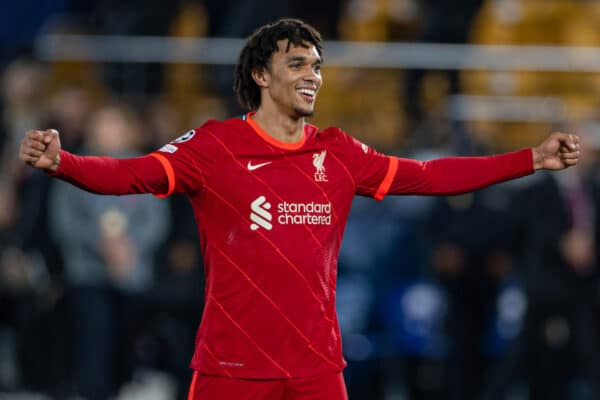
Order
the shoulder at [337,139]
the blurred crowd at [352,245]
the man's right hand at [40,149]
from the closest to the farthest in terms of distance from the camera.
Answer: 1. the man's right hand at [40,149]
2. the shoulder at [337,139]
3. the blurred crowd at [352,245]

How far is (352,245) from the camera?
11602 mm

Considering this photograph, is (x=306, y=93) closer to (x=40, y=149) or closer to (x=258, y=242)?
(x=258, y=242)

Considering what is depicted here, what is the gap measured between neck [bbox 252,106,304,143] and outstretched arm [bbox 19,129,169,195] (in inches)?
19.9

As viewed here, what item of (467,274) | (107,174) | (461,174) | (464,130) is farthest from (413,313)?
(107,174)

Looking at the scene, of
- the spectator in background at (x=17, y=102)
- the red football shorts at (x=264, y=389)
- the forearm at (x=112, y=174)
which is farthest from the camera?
the spectator in background at (x=17, y=102)

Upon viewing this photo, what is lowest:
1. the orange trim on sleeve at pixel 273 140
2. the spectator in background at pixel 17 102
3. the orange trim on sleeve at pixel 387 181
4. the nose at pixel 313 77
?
the orange trim on sleeve at pixel 387 181

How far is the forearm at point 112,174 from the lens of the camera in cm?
576

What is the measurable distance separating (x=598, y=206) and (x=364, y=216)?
1876mm

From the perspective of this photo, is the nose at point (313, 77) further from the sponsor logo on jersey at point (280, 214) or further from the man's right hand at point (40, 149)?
the man's right hand at point (40, 149)

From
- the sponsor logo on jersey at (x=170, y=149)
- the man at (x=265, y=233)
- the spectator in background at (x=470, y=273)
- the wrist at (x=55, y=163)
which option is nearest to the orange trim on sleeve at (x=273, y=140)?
the man at (x=265, y=233)

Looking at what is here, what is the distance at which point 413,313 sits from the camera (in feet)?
37.3

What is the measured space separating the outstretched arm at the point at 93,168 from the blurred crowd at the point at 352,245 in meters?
4.38

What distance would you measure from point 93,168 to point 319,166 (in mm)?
932

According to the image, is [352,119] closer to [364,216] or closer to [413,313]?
[364,216]
